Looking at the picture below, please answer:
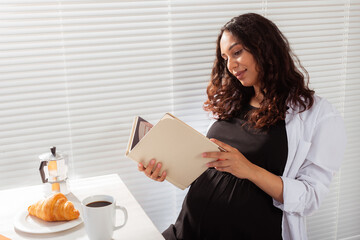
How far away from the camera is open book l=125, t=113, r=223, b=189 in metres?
1.13

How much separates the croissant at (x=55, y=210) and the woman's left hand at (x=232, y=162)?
0.42 m

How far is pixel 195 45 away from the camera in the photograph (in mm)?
1614

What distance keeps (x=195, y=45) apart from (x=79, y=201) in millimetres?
748

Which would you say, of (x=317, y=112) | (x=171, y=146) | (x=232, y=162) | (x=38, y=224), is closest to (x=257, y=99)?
(x=317, y=112)

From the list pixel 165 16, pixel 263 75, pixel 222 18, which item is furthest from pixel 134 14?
pixel 263 75

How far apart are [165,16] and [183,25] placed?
0.08m

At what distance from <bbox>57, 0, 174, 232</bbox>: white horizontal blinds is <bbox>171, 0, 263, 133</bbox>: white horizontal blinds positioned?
0.13 feet

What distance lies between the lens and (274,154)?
4.42 feet

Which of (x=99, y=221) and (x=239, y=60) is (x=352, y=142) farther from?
(x=99, y=221)

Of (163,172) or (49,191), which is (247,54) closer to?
(163,172)

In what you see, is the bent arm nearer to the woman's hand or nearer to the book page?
the woman's hand

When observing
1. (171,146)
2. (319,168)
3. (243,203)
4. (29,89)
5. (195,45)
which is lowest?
(243,203)

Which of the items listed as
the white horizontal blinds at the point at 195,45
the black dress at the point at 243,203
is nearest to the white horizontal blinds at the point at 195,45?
the white horizontal blinds at the point at 195,45

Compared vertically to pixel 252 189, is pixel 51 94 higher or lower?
higher
